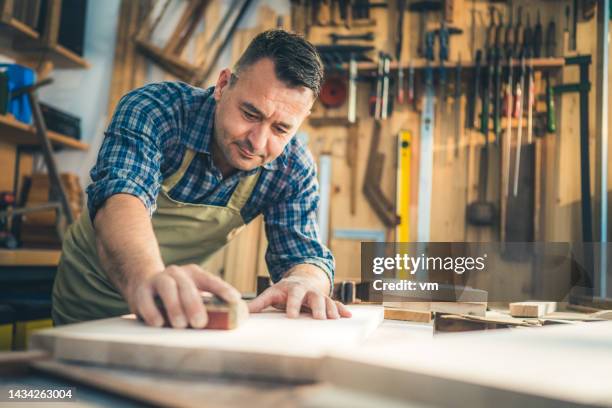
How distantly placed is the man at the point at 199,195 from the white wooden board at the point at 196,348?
69 millimetres

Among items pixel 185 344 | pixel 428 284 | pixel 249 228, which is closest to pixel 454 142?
pixel 249 228

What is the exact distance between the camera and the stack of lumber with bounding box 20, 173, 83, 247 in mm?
3354

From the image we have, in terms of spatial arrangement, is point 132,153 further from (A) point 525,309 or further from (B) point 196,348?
(A) point 525,309

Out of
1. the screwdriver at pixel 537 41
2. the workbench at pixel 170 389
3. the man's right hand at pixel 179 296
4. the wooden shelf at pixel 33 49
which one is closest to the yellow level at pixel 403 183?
the screwdriver at pixel 537 41

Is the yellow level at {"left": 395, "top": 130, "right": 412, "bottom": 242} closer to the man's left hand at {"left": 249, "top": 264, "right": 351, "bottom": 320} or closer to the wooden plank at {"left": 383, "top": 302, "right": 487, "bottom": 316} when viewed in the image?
the wooden plank at {"left": 383, "top": 302, "right": 487, "bottom": 316}

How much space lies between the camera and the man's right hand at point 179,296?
703 mm

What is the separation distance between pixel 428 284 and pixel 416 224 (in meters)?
2.51

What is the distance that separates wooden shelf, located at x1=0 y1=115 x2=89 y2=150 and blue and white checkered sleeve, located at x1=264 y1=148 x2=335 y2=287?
2103 mm

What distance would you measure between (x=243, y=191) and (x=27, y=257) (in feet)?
5.52

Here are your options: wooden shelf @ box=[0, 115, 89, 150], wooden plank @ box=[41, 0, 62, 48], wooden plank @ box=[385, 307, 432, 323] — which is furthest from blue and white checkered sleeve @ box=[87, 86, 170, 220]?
wooden plank @ box=[41, 0, 62, 48]

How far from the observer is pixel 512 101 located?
3309 mm

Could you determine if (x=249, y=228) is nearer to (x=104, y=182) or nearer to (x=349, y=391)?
(x=104, y=182)

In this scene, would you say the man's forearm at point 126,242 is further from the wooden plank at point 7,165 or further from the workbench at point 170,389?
→ the wooden plank at point 7,165

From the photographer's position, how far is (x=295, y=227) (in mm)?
1639
